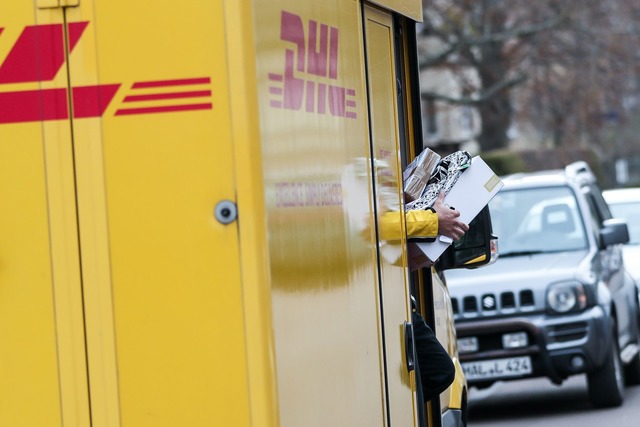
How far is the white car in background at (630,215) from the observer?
15.7 metres

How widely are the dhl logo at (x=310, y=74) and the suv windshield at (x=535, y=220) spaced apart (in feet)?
27.6

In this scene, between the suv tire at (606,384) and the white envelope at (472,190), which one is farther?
the suv tire at (606,384)

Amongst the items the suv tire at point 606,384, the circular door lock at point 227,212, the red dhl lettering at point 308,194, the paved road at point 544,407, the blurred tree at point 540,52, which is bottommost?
the paved road at point 544,407

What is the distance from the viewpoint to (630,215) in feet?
53.2

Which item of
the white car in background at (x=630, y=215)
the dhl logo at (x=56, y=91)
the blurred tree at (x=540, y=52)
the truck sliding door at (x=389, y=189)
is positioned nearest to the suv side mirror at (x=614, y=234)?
the white car in background at (x=630, y=215)

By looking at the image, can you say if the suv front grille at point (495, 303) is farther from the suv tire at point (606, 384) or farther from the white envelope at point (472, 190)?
the white envelope at point (472, 190)

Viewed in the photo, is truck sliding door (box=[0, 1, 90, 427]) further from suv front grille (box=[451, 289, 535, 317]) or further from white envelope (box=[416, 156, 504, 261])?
suv front grille (box=[451, 289, 535, 317])

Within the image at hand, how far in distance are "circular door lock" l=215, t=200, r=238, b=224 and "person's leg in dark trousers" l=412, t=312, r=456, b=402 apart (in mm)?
2359

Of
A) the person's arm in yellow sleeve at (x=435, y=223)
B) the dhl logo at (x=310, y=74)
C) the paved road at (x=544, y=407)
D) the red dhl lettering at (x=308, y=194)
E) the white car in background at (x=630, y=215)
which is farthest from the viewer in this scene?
the white car in background at (x=630, y=215)

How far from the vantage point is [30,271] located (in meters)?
3.03

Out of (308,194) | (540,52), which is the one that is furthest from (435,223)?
(540,52)

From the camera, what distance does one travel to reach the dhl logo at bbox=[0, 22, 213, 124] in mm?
2994

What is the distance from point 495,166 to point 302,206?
33805 millimetres

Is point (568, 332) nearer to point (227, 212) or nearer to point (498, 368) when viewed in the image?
point (498, 368)
